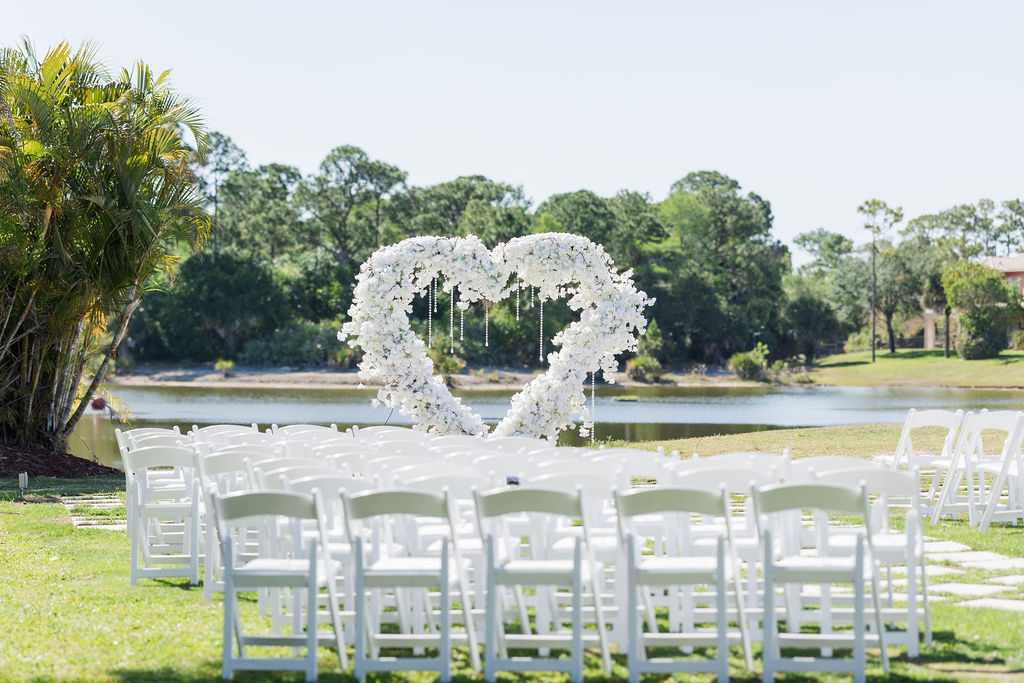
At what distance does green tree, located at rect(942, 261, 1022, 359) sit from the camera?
6147cm

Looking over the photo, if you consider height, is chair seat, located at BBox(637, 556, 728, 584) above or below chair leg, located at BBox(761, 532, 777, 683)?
above

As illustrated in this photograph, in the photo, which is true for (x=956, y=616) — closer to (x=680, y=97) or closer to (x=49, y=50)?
(x=49, y=50)

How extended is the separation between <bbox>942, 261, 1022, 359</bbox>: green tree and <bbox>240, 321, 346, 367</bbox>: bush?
110 ft

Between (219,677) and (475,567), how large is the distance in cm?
137

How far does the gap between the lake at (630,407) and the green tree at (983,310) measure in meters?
7.35

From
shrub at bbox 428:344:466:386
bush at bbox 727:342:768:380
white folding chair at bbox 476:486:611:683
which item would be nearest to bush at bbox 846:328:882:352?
bush at bbox 727:342:768:380

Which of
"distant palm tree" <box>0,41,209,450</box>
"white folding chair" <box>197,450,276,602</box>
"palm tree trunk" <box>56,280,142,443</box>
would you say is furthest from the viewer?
"palm tree trunk" <box>56,280,142,443</box>

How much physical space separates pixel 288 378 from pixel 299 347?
123 inches

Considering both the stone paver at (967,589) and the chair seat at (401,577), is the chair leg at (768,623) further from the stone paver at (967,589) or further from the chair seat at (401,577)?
the stone paver at (967,589)

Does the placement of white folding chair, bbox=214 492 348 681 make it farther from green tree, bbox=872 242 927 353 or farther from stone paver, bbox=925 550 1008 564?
green tree, bbox=872 242 927 353

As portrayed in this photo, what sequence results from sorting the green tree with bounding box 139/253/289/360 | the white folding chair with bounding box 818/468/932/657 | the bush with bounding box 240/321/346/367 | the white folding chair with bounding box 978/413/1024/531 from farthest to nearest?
1. the green tree with bounding box 139/253/289/360
2. the bush with bounding box 240/321/346/367
3. the white folding chair with bounding box 978/413/1024/531
4. the white folding chair with bounding box 818/468/932/657

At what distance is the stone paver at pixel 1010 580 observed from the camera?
6762mm

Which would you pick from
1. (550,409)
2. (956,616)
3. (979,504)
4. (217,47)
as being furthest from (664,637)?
(217,47)

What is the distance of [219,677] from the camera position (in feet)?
16.0
